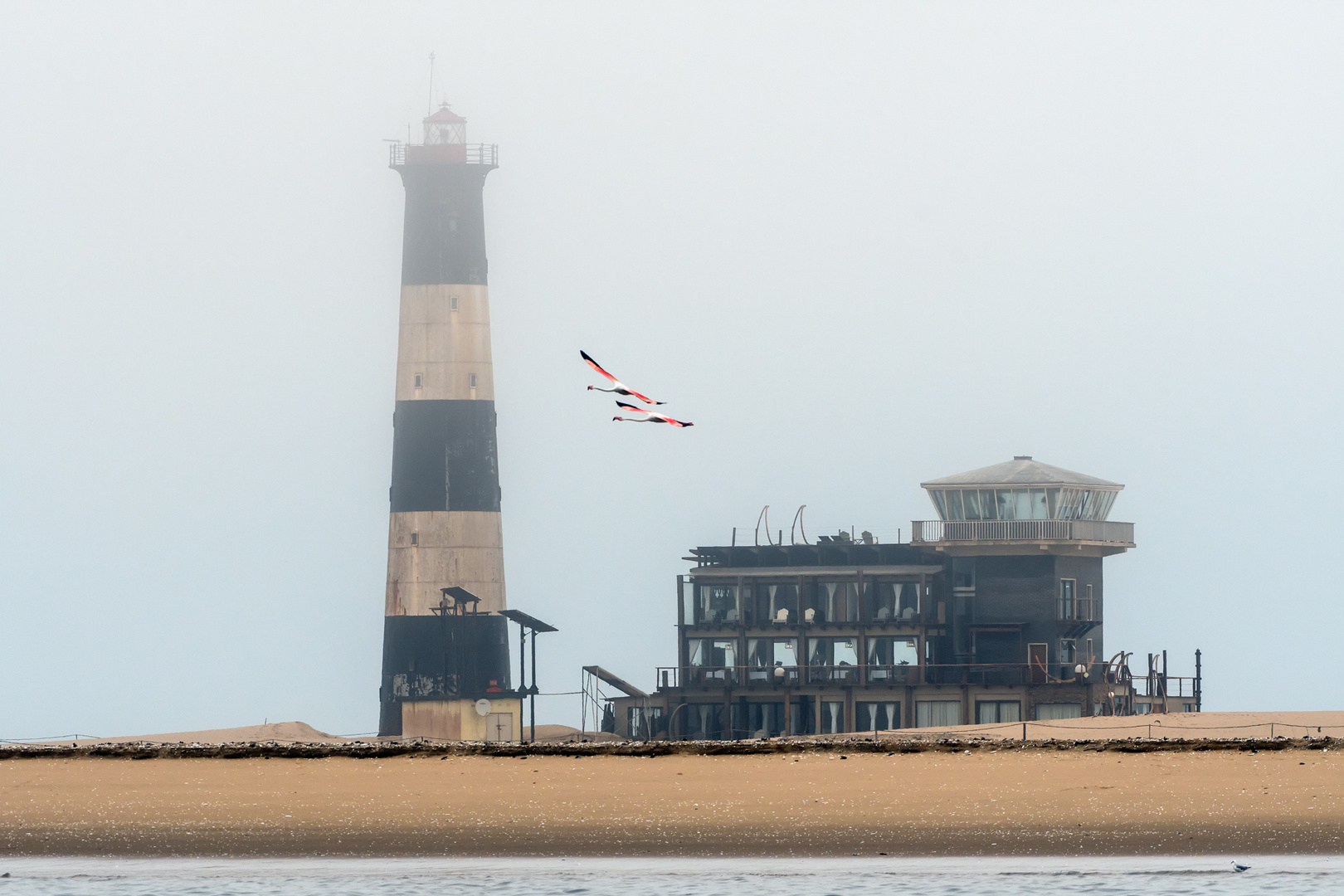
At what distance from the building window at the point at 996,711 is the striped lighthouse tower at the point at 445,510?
677 inches

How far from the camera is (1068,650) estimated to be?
277ft

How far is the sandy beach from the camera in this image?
152 ft

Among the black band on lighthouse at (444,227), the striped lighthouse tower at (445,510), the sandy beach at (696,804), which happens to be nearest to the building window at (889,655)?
the striped lighthouse tower at (445,510)

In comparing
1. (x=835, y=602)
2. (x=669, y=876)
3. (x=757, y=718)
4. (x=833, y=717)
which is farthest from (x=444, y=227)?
(x=669, y=876)

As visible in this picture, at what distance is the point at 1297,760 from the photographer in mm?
52938

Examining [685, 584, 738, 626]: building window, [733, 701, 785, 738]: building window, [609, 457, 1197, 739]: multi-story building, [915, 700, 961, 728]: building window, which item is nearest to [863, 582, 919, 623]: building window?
[609, 457, 1197, 739]: multi-story building

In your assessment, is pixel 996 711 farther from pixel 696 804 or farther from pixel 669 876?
pixel 669 876

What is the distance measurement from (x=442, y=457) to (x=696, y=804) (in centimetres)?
3910

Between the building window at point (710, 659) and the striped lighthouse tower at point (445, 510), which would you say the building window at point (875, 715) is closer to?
the building window at point (710, 659)

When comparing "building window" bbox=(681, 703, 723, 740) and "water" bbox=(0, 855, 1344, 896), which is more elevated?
"building window" bbox=(681, 703, 723, 740)

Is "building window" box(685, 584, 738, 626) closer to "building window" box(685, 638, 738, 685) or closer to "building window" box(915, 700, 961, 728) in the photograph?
"building window" box(685, 638, 738, 685)

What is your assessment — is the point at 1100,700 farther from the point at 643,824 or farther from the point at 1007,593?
the point at 643,824

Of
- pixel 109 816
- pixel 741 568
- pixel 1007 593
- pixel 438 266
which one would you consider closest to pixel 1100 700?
pixel 1007 593

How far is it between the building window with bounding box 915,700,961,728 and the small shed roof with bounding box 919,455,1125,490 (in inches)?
309
